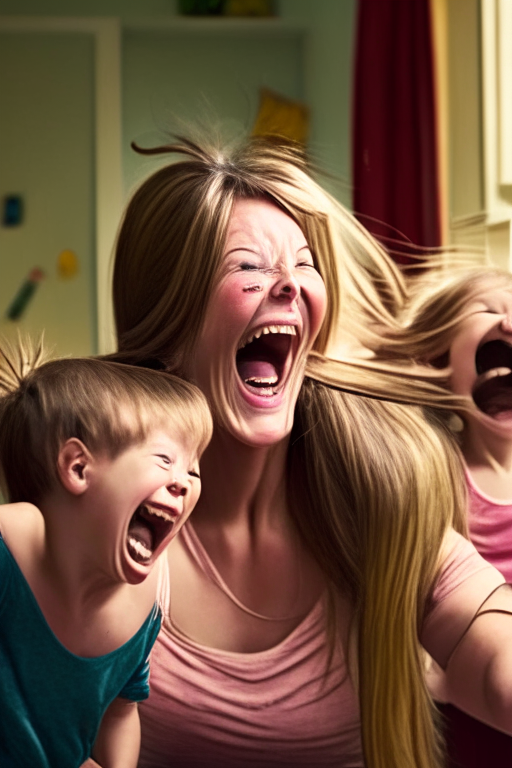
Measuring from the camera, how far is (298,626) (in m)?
0.78

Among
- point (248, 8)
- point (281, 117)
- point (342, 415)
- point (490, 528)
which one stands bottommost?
point (490, 528)

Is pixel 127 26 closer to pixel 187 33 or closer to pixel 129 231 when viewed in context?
pixel 187 33

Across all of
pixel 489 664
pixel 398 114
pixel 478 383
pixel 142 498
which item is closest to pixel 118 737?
pixel 142 498

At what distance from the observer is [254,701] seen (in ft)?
2.53

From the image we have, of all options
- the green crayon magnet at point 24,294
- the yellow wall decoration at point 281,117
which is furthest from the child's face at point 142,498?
the yellow wall decoration at point 281,117

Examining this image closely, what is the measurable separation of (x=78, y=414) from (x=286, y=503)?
24 cm

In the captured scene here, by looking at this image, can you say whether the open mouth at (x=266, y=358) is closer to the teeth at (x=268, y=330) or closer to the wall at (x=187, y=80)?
the teeth at (x=268, y=330)

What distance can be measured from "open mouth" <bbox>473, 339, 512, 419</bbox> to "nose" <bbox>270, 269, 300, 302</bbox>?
0.22 meters

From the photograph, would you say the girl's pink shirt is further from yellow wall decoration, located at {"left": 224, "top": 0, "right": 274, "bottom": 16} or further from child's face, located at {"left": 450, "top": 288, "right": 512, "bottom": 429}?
yellow wall decoration, located at {"left": 224, "top": 0, "right": 274, "bottom": 16}

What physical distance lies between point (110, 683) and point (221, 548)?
0.15 m

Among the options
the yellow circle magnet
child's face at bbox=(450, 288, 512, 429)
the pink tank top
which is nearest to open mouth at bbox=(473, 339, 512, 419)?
child's face at bbox=(450, 288, 512, 429)

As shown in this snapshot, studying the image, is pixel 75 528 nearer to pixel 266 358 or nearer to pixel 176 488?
pixel 176 488

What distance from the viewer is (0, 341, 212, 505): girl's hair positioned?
65 centimetres

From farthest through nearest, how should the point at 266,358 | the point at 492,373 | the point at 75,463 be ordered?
the point at 492,373
the point at 266,358
the point at 75,463
